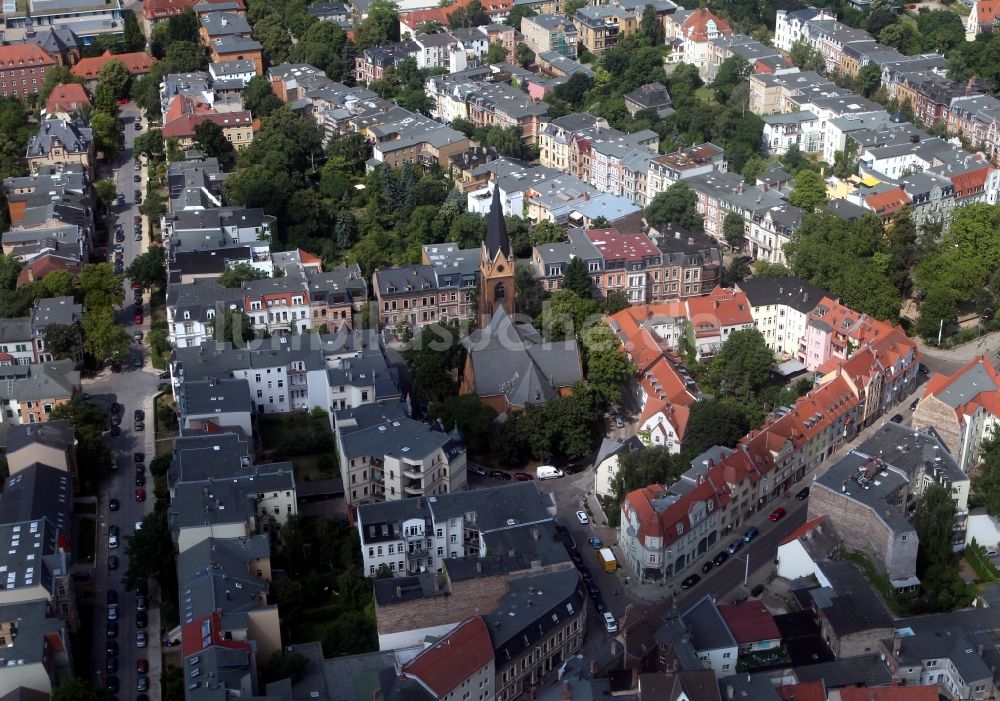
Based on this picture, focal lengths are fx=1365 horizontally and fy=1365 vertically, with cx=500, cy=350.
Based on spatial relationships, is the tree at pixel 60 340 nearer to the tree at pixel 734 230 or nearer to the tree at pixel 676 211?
the tree at pixel 676 211

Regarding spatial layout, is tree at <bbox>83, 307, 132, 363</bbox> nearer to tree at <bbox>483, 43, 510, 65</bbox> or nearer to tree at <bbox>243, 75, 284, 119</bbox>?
tree at <bbox>243, 75, 284, 119</bbox>

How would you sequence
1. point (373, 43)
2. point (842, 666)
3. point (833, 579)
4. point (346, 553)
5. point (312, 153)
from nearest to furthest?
point (842, 666)
point (833, 579)
point (346, 553)
point (312, 153)
point (373, 43)

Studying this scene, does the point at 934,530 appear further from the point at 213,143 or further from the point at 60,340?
the point at 213,143

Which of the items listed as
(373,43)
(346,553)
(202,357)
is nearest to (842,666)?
(346,553)

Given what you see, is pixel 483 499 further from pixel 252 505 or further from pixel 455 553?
pixel 252 505

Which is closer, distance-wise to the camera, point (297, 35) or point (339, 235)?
point (339, 235)

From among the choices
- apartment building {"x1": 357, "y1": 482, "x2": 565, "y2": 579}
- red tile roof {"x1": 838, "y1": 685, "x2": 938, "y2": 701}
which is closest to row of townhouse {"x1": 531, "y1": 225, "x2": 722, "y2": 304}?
apartment building {"x1": 357, "y1": 482, "x2": 565, "y2": 579}
